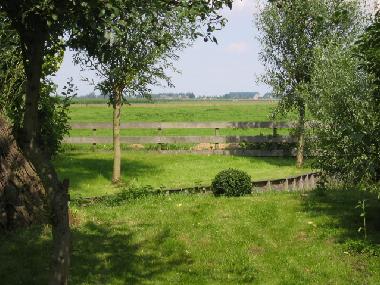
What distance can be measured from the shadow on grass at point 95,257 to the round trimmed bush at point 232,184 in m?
4.49

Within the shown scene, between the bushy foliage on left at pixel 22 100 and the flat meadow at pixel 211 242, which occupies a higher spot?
the bushy foliage on left at pixel 22 100

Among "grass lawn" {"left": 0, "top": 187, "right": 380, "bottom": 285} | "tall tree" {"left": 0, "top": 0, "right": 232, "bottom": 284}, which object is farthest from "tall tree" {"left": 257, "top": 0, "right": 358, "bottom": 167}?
"tall tree" {"left": 0, "top": 0, "right": 232, "bottom": 284}

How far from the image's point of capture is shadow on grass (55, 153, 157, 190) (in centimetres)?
2669

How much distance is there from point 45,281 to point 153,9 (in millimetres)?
5992

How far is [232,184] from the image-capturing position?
17141mm

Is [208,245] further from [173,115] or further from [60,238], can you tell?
[173,115]

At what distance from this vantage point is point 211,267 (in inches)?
443

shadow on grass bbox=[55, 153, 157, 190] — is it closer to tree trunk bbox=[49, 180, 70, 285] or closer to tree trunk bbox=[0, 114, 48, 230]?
tree trunk bbox=[0, 114, 48, 230]

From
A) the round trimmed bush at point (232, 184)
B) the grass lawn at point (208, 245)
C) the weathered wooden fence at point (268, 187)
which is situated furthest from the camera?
the weathered wooden fence at point (268, 187)

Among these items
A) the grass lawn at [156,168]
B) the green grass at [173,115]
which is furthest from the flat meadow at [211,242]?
the green grass at [173,115]

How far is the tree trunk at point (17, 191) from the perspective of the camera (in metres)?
12.8

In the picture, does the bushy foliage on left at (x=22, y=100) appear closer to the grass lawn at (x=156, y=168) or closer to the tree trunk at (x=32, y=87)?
the grass lawn at (x=156, y=168)

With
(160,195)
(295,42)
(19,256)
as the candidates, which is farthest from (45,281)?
(295,42)

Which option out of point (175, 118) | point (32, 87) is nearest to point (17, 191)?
point (32, 87)
